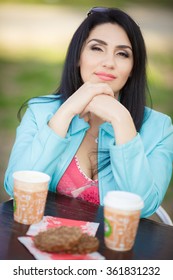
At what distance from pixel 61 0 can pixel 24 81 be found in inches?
38.4

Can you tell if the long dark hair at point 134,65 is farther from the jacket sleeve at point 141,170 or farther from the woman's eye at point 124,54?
the jacket sleeve at point 141,170

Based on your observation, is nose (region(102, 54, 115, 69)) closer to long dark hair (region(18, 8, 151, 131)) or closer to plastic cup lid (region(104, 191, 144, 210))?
long dark hair (region(18, 8, 151, 131))

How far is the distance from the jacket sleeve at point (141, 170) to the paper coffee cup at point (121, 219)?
1.12ft

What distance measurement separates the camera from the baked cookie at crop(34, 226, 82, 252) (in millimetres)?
950

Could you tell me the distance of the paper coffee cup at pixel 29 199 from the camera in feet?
3.61

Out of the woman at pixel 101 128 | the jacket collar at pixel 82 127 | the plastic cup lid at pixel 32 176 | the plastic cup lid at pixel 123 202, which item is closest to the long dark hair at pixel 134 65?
the woman at pixel 101 128

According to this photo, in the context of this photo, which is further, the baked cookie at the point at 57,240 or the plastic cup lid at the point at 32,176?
the plastic cup lid at the point at 32,176

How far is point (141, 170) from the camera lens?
1376 millimetres

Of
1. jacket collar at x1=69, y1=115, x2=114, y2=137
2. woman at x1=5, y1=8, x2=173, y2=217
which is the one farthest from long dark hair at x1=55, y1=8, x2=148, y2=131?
jacket collar at x1=69, y1=115, x2=114, y2=137

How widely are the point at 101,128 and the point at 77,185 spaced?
247 mm

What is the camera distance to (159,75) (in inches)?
175

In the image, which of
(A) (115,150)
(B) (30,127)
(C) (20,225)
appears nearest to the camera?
(C) (20,225)
